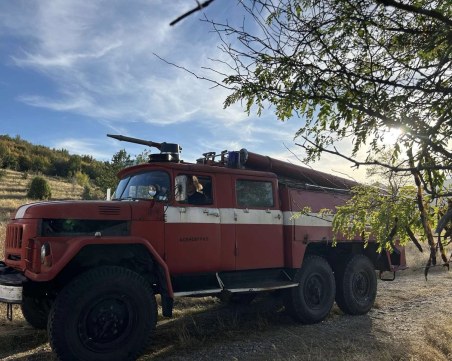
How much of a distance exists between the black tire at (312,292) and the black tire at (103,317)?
2.72 m

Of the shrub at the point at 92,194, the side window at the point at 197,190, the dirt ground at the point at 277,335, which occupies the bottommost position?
the dirt ground at the point at 277,335

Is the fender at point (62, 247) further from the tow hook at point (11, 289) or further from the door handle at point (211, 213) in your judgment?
the door handle at point (211, 213)

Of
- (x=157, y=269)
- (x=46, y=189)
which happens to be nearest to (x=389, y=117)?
(x=157, y=269)

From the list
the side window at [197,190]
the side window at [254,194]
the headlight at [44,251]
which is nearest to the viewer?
the headlight at [44,251]

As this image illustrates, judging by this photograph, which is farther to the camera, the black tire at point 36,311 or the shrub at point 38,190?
the shrub at point 38,190

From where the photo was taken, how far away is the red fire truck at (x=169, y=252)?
488 centimetres

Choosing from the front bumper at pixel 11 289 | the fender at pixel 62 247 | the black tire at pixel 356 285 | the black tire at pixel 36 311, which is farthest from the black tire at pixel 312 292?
the front bumper at pixel 11 289

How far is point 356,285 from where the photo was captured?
324 inches

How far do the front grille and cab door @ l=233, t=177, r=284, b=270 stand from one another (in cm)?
289

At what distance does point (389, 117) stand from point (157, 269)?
353 centimetres

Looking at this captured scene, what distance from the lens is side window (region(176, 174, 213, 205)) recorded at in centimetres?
607

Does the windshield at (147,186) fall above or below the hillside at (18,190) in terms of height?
below

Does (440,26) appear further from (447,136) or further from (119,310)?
(119,310)

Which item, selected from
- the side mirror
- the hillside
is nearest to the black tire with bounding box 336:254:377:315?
the side mirror
